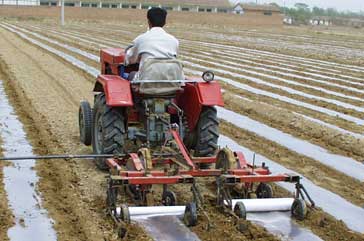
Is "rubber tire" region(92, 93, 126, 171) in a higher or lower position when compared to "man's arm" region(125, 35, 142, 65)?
lower

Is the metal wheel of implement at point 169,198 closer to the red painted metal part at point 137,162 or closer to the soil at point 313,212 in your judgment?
the red painted metal part at point 137,162

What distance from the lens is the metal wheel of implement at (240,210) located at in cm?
495

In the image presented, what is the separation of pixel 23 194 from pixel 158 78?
64.9 inches

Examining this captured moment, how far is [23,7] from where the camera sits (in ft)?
206

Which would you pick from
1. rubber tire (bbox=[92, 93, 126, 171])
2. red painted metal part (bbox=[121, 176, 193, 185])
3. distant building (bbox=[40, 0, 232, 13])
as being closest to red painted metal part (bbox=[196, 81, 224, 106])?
rubber tire (bbox=[92, 93, 126, 171])

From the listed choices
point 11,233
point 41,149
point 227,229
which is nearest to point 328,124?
point 41,149

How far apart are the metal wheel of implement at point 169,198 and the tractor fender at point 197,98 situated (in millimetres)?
1229

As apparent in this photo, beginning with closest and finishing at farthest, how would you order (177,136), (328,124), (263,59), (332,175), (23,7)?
(177,136) < (332,175) < (328,124) < (263,59) < (23,7)

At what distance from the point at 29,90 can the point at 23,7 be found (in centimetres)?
5339

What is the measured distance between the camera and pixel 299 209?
5.13m

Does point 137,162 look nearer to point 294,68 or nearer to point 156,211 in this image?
point 156,211

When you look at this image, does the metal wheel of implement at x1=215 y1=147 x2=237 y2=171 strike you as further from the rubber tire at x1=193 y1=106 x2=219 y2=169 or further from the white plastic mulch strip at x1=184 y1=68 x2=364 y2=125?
the white plastic mulch strip at x1=184 y1=68 x2=364 y2=125

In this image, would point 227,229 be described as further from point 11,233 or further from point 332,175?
point 332,175

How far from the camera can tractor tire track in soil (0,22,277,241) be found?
15.9 ft
